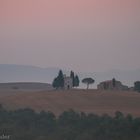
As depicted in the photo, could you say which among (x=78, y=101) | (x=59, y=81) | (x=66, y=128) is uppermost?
(x=59, y=81)

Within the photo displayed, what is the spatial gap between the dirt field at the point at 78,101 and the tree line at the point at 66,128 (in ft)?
83.8

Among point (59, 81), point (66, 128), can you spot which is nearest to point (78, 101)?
point (59, 81)

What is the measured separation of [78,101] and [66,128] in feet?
152

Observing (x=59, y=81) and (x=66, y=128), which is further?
(x=59, y=81)

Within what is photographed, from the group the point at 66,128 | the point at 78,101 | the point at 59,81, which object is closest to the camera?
the point at 66,128

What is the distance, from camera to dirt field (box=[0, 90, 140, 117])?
86.9 m

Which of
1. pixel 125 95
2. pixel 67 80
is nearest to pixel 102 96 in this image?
pixel 125 95

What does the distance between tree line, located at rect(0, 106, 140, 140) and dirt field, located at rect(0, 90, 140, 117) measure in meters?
25.5

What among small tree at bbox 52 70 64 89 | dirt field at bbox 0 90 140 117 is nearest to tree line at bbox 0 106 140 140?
dirt field at bbox 0 90 140 117

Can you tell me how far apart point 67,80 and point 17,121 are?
241 feet

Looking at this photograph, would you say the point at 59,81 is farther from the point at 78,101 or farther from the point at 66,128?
the point at 66,128

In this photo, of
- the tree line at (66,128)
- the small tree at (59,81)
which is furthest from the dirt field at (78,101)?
the tree line at (66,128)

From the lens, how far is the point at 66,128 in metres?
50.5

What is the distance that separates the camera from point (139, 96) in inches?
Result: 4038
